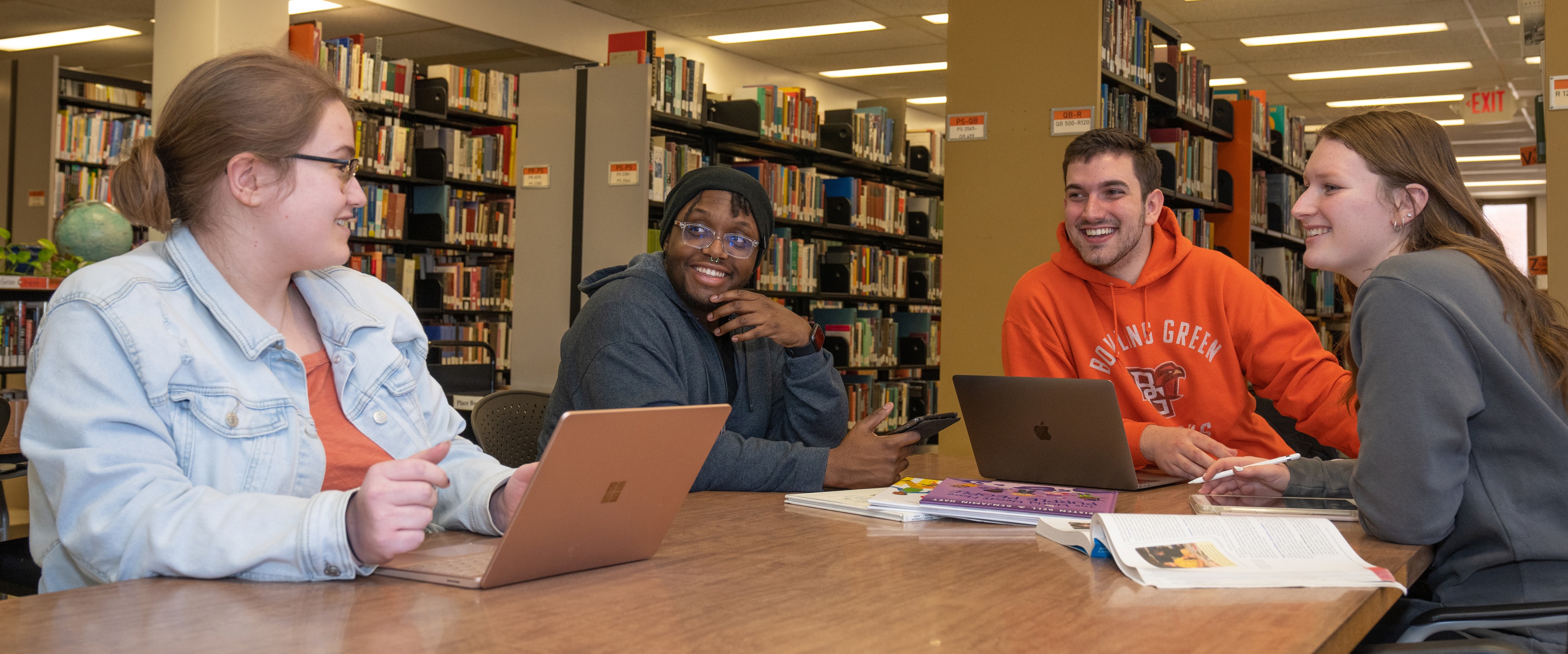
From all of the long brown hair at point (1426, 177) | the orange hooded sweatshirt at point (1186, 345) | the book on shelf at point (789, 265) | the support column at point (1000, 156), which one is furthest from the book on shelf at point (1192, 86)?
the long brown hair at point (1426, 177)

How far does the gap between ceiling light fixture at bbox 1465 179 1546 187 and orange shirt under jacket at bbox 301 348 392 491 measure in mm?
16732

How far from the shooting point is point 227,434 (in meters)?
1.22

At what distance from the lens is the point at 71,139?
7324 mm

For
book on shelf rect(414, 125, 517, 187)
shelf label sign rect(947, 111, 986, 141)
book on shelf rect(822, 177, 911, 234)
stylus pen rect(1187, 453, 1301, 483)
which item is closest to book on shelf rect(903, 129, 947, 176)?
book on shelf rect(822, 177, 911, 234)

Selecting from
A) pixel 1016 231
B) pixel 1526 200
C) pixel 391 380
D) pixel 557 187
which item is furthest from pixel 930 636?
pixel 1526 200

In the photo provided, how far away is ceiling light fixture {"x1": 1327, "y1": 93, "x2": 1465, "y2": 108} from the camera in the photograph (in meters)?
10.2

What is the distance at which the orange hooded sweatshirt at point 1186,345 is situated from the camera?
2.43 metres

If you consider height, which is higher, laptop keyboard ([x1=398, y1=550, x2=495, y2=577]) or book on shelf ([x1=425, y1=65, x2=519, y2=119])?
book on shelf ([x1=425, y1=65, x2=519, y2=119])

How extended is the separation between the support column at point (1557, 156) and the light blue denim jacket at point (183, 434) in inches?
150

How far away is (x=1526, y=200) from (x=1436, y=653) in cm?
1851

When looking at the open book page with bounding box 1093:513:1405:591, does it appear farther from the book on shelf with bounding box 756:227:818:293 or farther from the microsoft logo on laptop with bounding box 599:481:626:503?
the book on shelf with bounding box 756:227:818:293

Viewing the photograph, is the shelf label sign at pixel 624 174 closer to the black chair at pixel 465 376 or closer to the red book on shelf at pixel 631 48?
the red book on shelf at pixel 631 48

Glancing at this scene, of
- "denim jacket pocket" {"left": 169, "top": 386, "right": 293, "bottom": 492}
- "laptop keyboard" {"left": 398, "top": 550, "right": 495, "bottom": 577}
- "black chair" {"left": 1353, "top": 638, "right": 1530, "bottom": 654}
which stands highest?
"denim jacket pocket" {"left": 169, "top": 386, "right": 293, "bottom": 492}

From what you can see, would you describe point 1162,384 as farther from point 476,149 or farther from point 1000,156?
point 476,149
